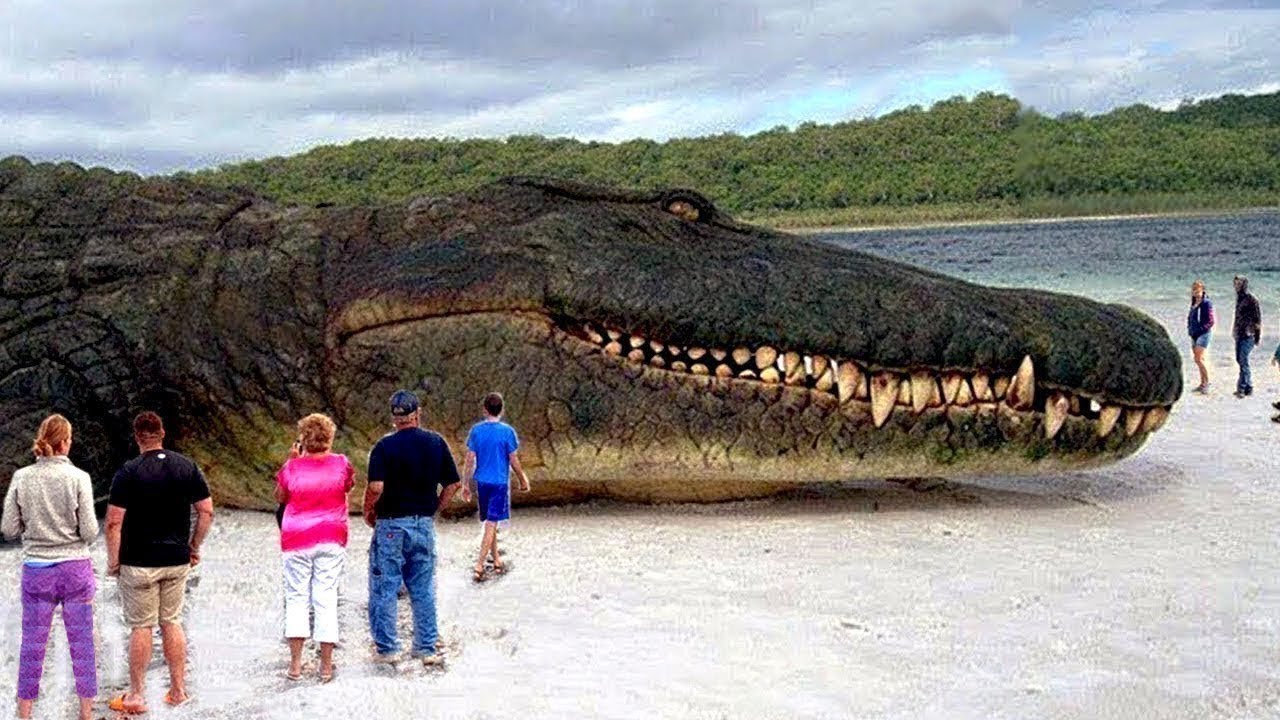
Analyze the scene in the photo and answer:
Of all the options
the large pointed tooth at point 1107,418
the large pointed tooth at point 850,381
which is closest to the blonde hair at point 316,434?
the large pointed tooth at point 850,381

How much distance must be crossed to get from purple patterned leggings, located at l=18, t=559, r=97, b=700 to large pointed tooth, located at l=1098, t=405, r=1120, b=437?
183 inches

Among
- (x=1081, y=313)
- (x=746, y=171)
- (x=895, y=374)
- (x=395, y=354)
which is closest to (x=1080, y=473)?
(x=1081, y=313)

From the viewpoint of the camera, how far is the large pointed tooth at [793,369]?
21.9 ft

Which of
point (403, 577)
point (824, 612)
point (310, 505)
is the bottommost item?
point (824, 612)

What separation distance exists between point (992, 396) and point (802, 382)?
0.93 metres

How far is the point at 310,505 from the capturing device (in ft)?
15.8

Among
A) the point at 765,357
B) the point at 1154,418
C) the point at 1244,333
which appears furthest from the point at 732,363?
the point at 1244,333

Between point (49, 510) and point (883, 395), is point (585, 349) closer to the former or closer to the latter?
point (883, 395)

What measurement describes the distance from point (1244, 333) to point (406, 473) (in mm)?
10888

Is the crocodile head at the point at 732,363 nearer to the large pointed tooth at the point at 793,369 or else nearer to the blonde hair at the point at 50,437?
the large pointed tooth at the point at 793,369

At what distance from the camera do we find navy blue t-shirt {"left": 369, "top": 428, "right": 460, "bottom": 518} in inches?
195

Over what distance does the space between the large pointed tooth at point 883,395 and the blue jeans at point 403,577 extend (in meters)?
2.48

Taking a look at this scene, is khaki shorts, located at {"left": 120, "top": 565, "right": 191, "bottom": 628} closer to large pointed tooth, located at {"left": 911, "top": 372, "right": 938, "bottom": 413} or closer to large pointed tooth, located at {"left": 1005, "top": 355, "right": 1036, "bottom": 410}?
large pointed tooth, located at {"left": 911, "top": 372, "right": 938, "bottom": 413}

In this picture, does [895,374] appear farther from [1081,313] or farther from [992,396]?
[1081,313]
